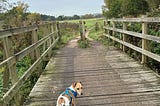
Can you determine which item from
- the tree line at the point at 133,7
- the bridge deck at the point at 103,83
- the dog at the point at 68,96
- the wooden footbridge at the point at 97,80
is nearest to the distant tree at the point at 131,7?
the tree line at the point at 133,7

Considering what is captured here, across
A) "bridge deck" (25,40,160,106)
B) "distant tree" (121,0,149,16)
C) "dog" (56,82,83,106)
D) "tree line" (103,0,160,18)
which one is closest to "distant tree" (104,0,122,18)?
"tree line" (103,0,160,18)

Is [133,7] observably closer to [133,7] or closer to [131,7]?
[133,7]

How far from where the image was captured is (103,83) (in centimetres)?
548

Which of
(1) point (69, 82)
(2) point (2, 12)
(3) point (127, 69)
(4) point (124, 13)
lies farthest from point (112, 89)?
(4) point (124, 13)

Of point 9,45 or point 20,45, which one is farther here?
point 20,45

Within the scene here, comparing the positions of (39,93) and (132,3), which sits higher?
(132,3)

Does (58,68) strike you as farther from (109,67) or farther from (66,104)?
(66,104)

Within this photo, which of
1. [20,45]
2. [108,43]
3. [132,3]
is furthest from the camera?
[132,3]

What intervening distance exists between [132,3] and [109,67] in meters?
8.25

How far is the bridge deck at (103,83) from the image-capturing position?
14.8 feet

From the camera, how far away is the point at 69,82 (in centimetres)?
573

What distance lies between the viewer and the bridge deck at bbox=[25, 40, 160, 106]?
4.50 m

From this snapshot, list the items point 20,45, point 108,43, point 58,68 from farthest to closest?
point 108,43
point 20,45
point 58,68

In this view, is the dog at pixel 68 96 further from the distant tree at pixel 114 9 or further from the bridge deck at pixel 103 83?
the distant tree at pixel 114 9
